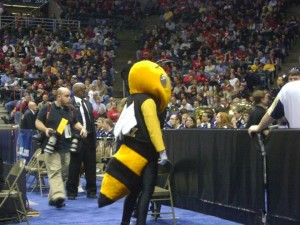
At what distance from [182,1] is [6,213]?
24216 mm

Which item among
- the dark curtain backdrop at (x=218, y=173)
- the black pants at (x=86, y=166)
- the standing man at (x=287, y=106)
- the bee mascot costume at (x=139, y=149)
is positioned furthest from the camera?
the black pants at (x=86, y=166)

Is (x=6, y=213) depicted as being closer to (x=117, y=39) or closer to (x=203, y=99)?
(x=203, y=99)

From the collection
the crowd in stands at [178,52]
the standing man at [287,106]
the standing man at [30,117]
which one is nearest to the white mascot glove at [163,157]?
the standing man at [287,106]

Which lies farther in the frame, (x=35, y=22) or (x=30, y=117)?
(x=35, y=22)

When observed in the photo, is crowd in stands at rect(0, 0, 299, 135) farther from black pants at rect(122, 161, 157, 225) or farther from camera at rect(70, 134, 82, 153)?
black pants at rect(122, 161, 157, 225)

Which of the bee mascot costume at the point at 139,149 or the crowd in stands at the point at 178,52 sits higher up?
the crowd in stands at the point at 178,52

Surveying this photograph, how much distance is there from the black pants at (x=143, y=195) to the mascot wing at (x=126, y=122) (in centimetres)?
42

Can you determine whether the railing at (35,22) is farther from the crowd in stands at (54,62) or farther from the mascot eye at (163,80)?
the mascot eye at (163,80)

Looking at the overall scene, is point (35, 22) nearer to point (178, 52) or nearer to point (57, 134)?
point (178, 52)

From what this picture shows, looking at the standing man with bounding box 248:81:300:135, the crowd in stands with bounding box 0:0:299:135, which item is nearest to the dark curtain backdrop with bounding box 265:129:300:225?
the standing man with bounding box 248:81:300:135

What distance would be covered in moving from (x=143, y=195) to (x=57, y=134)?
3.24 m

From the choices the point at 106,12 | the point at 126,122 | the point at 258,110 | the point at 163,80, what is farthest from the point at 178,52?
the point at 126,122

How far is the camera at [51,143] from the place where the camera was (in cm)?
894

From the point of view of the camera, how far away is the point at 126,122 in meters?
6.30
